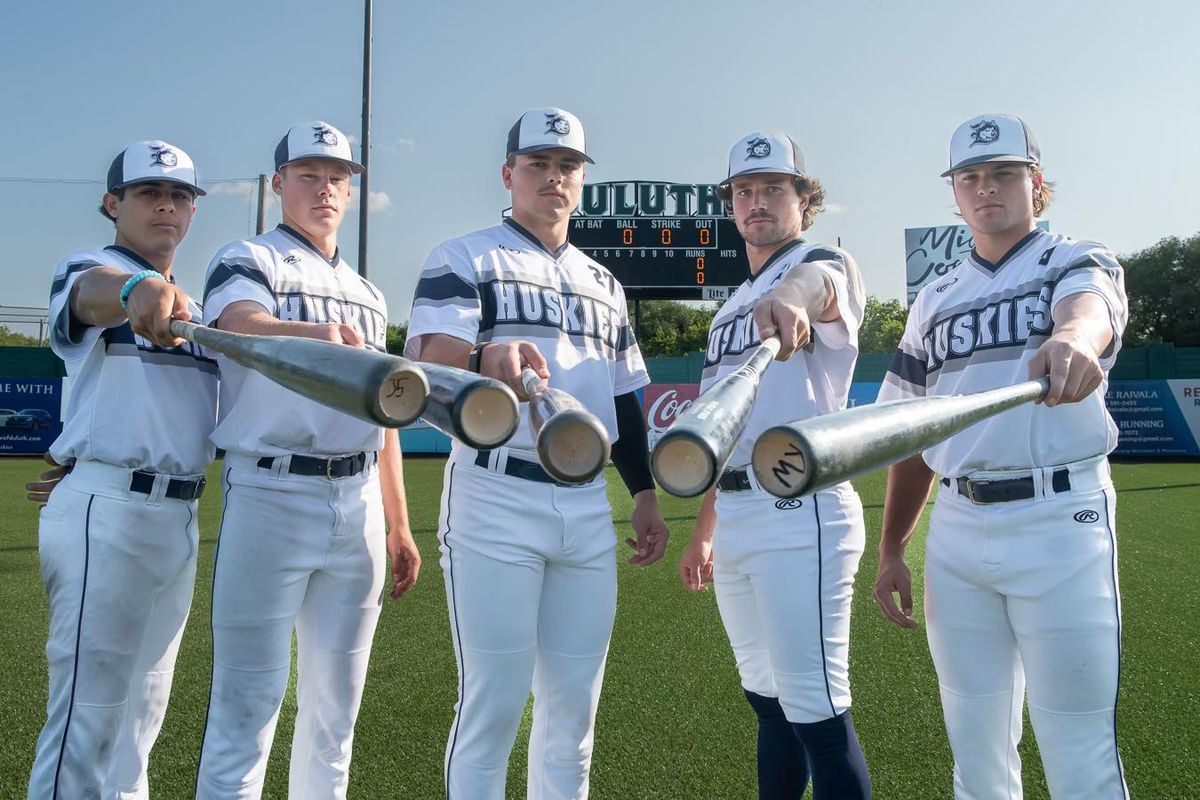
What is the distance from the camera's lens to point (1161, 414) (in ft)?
60.5

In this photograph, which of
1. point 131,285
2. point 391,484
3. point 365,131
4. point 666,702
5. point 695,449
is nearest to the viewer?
point 695,449

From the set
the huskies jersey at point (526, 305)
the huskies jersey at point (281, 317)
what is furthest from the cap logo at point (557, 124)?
the huskies jersey at point (281, 317)

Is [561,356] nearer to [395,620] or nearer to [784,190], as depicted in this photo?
[784,190]

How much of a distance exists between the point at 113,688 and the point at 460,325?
1430mm

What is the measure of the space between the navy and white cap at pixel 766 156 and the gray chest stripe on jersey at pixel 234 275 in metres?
1.52

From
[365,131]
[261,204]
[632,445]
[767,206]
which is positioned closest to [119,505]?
[632,445]

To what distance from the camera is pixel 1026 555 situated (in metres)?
2.30

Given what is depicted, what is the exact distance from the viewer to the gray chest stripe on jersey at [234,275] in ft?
8.75

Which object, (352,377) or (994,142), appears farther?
(994,142)

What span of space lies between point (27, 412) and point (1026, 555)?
818 inches

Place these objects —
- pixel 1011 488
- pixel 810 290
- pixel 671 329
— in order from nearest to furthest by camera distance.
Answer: pixel 810 290 → pixel 1011 488 → pixel 671 329

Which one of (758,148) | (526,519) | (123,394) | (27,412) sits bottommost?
(526,519)

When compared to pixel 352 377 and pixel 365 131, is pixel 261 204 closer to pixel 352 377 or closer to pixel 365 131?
pixel 365 131

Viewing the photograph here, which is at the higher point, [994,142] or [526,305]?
[994,142]
